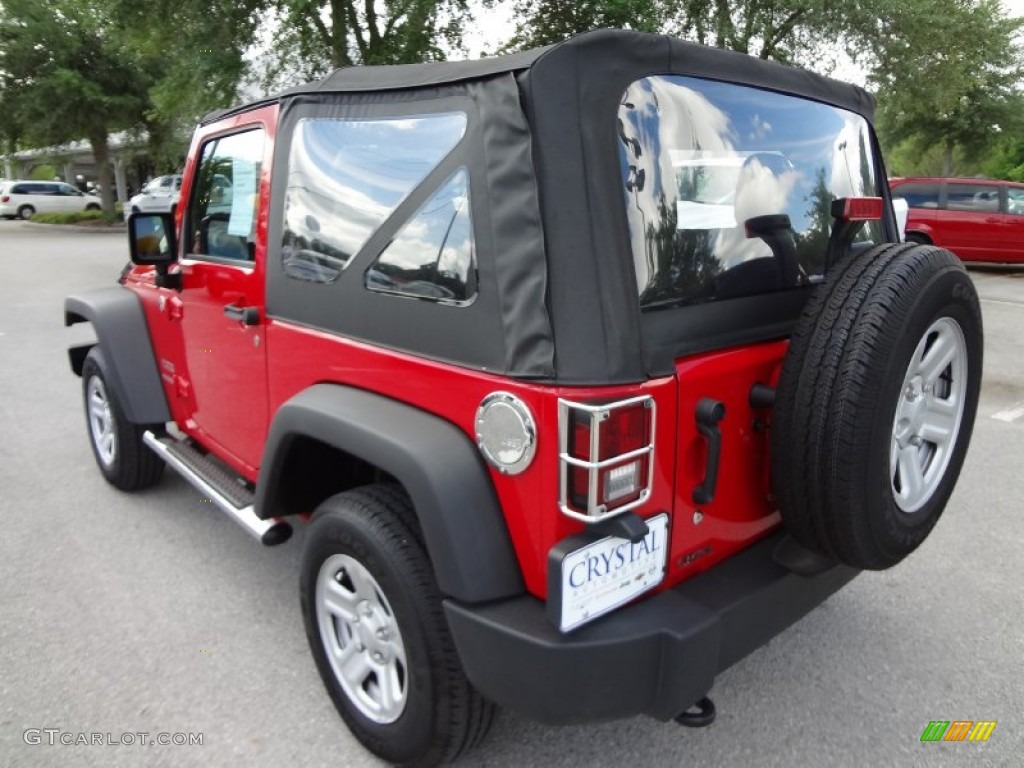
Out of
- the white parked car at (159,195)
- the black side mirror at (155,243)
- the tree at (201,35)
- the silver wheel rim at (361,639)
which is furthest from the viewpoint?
the white parked car at (159,195)

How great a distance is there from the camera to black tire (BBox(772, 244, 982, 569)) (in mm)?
1866

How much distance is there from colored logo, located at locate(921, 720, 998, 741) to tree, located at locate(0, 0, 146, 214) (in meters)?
23.8

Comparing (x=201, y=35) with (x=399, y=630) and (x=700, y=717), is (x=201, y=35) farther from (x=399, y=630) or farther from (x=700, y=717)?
(x=700, y=717)

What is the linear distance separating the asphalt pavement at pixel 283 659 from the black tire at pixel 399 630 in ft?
0.59

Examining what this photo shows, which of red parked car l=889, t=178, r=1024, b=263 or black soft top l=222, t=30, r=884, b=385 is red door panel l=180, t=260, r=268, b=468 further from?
red parked car l=889, t=178, r=1024, b=263

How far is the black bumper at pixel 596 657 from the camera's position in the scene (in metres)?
1.74

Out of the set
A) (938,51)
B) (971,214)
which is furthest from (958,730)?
(938,51)

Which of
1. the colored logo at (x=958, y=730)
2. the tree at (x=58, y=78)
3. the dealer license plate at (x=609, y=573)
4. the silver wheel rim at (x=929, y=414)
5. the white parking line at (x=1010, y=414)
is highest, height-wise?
the tree at (x=58, y=78)

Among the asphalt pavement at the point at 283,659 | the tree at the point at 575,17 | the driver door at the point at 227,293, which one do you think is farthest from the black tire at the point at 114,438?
the tree at the point at 575,17

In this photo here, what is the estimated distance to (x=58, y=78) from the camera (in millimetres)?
21406

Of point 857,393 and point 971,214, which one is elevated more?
point 971,214

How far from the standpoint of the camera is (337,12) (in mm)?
11820

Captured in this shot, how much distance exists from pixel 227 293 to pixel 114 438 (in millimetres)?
1621

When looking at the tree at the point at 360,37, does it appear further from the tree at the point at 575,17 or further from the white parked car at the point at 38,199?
the white parked car at the point at 38,199
